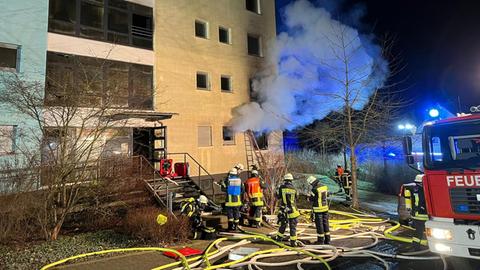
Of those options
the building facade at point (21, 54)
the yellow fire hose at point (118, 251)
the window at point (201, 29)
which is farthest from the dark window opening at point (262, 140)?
the yellow fire hose at point (118, 251)

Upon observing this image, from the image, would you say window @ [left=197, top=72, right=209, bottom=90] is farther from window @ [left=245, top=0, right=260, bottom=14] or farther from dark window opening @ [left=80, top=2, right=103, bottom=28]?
window @ [left=245, top=0, right=260, bottom=14]

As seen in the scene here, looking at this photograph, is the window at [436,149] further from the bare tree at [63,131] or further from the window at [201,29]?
the window at [201,29]

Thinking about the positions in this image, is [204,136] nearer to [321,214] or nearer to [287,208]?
[287,208]

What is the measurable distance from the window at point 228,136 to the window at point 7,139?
9.46 meters

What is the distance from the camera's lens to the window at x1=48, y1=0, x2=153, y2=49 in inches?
520

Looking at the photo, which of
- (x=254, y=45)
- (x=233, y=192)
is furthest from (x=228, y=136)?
(x=233, y=192)

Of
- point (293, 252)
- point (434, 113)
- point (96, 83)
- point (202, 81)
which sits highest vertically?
point (202, 81)

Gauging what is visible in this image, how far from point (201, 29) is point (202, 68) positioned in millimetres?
2331

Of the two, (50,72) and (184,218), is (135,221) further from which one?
(50,72)

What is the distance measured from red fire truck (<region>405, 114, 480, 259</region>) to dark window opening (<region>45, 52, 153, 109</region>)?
872 cm

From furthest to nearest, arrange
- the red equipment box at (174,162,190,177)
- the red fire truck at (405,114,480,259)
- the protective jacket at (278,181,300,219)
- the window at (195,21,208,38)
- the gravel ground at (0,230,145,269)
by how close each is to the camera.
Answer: the window at (195,21,208,38) → the red equipment box at (174,162,190,177) → the protective jacket at (278,181,300,219) → the gravel ground at (0,230,145,269) → the red fire truck at (405,114,480,259)

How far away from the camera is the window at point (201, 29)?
17703 millimetres

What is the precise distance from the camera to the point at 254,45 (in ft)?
66.6

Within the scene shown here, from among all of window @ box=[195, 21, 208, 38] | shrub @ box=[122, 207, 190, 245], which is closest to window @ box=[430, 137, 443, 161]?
shrub @ box=[122, 207, 190, 245]
